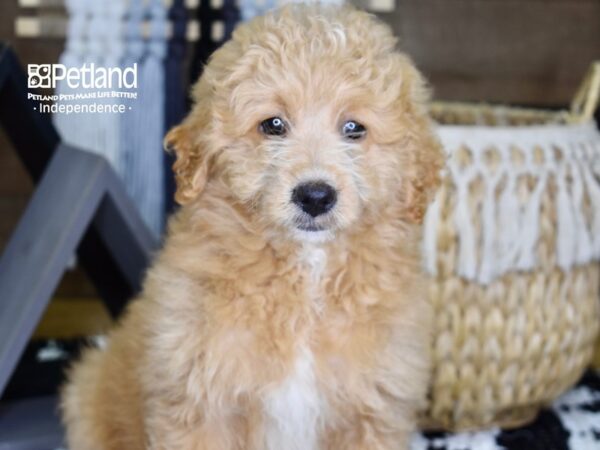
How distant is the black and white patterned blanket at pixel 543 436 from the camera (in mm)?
2131

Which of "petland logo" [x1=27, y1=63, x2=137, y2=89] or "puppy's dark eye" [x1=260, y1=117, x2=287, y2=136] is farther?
"petland logo" [x1=27, y1=63, x2=137, y2=89]

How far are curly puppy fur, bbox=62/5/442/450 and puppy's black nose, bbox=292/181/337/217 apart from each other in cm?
3

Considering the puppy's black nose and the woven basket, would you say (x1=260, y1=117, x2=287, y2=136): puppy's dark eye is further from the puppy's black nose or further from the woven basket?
the woven basket

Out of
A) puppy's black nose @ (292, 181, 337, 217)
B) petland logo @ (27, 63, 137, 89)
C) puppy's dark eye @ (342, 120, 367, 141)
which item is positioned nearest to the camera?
puppy's black nose @ (292, 181, 337, 217)

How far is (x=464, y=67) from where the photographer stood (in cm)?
300

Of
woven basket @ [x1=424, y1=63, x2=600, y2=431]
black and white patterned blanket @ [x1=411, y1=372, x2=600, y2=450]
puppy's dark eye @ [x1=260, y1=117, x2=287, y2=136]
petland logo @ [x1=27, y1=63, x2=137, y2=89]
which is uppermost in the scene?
puppy's dark eye @ [x1=260, y1=117, x2=287, y2=136]

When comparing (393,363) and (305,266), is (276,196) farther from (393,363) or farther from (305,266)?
(393,363)

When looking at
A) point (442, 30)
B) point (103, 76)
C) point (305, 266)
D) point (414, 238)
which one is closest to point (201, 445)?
point (305, 266)

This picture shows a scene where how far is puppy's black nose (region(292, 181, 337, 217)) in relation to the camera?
142 centimetres

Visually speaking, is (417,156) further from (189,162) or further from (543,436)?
(543,436)

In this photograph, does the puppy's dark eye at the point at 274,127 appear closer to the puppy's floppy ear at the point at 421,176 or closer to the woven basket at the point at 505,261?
the puppy's floppy ear at the point at 421,176

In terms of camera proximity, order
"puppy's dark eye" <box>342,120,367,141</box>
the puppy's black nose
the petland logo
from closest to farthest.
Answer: the puppy's black nose < "puppy's dark eye" <box>342,120,367,141</box> < the petland logo

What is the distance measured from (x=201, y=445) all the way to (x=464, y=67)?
6.08 ft

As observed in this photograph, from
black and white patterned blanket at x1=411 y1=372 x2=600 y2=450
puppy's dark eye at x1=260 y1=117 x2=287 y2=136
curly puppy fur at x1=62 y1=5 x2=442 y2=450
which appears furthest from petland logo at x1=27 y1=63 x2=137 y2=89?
black and white patterned blanket at x1=411 y1=372 x2=600 y2=450
